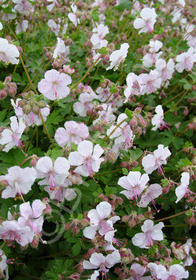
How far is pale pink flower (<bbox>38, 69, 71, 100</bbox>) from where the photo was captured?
1.85 m

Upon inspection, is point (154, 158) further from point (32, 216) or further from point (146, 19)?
point (146, 19)

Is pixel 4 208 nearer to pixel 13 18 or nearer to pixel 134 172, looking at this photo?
pixel 134 172

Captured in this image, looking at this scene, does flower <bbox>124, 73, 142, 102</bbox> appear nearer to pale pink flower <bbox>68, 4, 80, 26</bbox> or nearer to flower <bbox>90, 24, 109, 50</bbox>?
flower <bbox>90, 24, 109, 50</bbox>

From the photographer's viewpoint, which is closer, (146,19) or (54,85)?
(54,85)

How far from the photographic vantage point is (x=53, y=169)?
156cm

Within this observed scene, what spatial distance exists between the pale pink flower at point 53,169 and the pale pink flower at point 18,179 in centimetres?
9

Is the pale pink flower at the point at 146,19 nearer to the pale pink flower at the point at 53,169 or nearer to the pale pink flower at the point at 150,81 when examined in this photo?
the pale pink flower at the point at 150,81

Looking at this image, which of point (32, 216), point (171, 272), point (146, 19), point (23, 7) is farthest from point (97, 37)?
point (171, 272)

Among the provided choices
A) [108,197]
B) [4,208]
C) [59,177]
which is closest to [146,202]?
[108,197]

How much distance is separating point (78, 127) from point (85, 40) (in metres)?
1.66

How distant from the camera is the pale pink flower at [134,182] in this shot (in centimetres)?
187

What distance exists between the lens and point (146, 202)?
2.03m

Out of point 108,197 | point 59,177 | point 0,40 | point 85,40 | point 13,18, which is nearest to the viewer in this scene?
point 59,177

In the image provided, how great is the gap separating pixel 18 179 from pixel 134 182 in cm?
81
